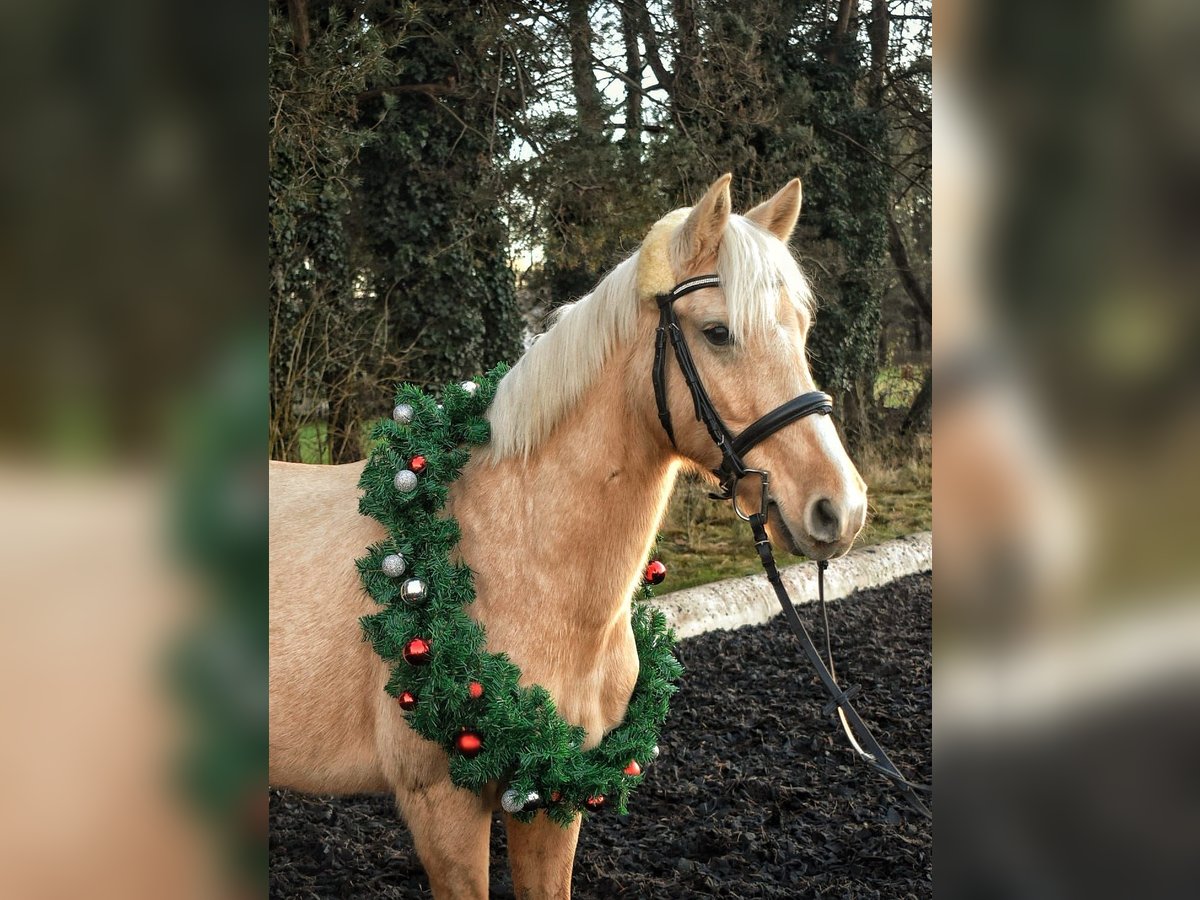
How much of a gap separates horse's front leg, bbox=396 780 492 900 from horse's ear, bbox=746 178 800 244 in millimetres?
1588

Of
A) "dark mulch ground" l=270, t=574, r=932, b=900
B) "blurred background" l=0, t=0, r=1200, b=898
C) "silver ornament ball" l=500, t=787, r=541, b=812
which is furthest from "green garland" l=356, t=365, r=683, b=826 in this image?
"blurred background" l=0, t=0, r=1200, b=898

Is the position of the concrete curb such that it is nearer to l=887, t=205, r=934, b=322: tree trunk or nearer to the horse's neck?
the horse's neck

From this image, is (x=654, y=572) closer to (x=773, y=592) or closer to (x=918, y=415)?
(x=773, y=592)

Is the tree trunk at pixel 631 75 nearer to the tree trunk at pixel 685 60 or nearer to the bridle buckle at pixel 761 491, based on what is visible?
the tree trunk at pixel 685 60

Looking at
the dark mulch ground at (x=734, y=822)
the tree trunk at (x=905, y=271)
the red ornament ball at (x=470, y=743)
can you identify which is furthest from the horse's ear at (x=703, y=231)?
the tree trunk at (x=905, y=271)

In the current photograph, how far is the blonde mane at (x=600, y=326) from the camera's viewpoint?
209 centimetres

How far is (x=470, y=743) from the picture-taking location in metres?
2.19

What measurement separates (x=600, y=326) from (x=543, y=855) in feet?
4.51

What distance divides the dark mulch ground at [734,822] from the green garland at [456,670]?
1.26 m

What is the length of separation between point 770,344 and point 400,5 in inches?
315

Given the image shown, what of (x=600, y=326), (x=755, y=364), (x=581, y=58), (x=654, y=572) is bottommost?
(x=654, y=572)

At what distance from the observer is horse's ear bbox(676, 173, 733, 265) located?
213cm
